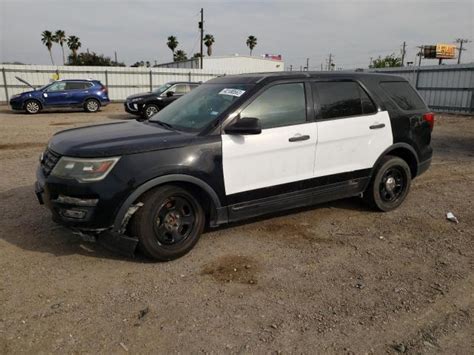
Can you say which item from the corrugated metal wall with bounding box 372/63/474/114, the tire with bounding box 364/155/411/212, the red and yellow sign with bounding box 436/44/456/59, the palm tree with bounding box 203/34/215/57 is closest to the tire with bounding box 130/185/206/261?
the tire with bounding box 364/155/411/212

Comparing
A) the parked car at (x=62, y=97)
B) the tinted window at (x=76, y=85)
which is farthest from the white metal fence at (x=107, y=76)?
the tinted window at (x=76, y=85)

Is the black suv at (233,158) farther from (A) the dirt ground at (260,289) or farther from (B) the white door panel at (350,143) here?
(A) the dirt ground at (260,289)

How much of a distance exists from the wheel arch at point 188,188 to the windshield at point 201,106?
0.57 meters

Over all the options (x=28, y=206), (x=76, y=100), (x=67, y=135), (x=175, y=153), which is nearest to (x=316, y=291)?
(x=175, y=153)

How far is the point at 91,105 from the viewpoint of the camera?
19.3m

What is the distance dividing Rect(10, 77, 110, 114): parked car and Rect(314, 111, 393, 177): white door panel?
17.0 m

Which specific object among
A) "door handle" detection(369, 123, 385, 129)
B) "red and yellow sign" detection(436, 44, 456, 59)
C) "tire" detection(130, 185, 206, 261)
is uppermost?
"red and yellow sign" detection(436, 44, 456, 59)

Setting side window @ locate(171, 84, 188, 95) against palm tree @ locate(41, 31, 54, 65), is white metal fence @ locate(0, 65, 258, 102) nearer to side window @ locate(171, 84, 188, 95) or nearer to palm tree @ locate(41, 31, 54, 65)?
side window @ locate(171, 84, 188, 95)

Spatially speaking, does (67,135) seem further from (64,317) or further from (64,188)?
(64,317)

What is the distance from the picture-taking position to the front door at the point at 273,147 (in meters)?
3.93

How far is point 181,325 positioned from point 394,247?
246 cm

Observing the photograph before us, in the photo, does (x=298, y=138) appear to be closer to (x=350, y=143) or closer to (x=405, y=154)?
(x=350, y=143)

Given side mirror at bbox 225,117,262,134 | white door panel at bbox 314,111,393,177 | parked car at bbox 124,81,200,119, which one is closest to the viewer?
side mirror at bbox 225,117,262,134

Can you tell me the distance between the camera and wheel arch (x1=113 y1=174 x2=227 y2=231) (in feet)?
11.4
